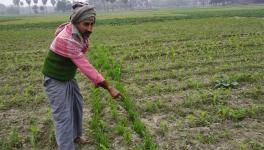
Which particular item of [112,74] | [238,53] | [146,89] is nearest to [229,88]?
[146,89]

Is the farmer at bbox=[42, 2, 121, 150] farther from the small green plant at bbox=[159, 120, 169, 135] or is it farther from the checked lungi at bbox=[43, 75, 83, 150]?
the small green plant at bbox=[159, 120, 169, 135]

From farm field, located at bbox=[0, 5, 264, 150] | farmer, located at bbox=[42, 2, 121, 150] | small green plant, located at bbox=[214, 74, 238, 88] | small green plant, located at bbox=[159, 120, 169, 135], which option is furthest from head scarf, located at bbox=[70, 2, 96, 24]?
small green plant, located at bbox=[214, 74, 238, 88]

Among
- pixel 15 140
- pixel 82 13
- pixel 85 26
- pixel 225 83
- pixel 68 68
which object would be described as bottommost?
pixel 15 140

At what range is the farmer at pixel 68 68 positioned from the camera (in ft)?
13.2

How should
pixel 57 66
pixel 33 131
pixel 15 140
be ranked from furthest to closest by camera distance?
pixel 33 131 < pixel 15 140 < pixel 57 66

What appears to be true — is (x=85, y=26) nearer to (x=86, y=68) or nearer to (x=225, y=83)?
(x=86, y=68)

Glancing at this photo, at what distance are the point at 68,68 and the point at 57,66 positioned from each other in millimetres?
138

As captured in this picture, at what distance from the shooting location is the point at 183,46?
13852 mm

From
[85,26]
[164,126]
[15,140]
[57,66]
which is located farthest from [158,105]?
[85,26]

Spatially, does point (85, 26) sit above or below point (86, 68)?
above

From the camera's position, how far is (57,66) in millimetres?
4270

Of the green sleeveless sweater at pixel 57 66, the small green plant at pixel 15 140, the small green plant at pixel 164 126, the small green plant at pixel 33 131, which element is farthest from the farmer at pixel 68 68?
Answer: the small green plant at pixel 164 126

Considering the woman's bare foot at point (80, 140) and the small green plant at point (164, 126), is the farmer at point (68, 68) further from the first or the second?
the small green plant at point (164, 126)

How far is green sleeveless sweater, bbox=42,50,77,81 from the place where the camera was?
422 centimetres
